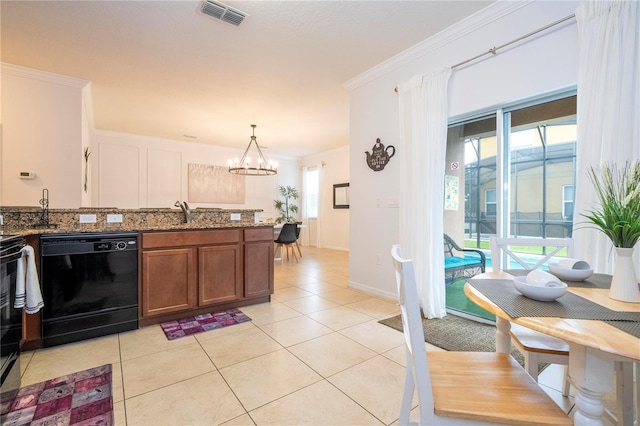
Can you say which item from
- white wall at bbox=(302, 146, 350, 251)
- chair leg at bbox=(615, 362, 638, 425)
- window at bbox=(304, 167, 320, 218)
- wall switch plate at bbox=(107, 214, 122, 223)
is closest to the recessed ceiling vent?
wall switch plate at bbox=(107, 214, 122, 223)

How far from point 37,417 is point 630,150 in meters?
3.65

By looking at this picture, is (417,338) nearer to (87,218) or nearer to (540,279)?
(540,279)

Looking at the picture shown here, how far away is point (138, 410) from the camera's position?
154cm

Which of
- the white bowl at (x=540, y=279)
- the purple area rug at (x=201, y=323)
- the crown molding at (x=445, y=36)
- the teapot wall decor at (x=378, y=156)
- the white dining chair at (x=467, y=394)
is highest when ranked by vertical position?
the crown molding at (x=445, y=36)

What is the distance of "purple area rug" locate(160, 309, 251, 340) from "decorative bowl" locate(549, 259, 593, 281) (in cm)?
248

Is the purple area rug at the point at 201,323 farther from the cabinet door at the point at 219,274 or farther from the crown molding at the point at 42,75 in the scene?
the crown molding at the point at 42,75

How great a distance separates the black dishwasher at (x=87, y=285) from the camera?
225 centimetres

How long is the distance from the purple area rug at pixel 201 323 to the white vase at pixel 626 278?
2.65 m

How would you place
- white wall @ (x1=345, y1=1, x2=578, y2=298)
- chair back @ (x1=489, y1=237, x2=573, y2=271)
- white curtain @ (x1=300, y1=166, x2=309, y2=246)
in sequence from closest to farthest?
chair back @ (x1=489, y1=237, x2=573, y2=271) → white wall @ (x1=345, y1=1, x2=578, y2=298) → white curtain @ (x1=300, y1=166, x2=309, y2=246)

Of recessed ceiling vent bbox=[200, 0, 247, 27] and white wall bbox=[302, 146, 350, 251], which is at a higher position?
recessed ceiling vent bbox=[200, 0, 247, 27]

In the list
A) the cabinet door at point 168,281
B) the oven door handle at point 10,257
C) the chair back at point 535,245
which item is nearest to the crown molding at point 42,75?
the cabinet door at point 168,281

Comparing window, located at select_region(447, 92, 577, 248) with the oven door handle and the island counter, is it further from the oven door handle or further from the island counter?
the oven door handle

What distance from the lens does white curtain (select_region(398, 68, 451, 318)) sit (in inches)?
110

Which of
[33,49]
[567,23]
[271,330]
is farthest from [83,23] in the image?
[567,23]
